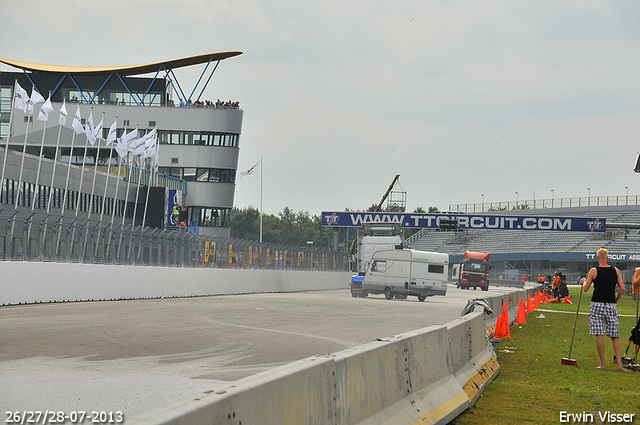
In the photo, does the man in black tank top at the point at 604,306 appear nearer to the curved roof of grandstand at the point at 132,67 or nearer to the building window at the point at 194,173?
the curved roof of grandstand at the point at 132,67

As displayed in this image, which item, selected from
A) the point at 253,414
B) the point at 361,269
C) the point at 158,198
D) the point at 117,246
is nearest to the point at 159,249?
the point at 117,246

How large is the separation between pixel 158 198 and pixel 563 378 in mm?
66188

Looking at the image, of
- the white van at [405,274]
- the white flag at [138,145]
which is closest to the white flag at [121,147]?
the white flag at [138,145]

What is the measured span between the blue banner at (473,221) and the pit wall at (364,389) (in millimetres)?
67767

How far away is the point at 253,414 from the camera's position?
4.33m

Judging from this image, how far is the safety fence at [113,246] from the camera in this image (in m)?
24.1

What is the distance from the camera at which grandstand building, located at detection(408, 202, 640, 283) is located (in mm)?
96625

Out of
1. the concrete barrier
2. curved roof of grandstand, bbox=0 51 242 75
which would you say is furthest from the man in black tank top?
curved roof of grandstand, bbox=0 51 242 75

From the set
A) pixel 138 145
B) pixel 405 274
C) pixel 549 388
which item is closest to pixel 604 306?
pixel 549 388

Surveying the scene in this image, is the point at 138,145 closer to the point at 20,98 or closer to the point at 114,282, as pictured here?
the point at 20,98

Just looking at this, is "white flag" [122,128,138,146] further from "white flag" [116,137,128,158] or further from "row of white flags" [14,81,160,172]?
"white flag" [116,137,128,158]

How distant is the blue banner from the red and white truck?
421 cm

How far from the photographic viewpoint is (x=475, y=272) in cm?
7500

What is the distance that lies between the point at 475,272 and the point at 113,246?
166ft
